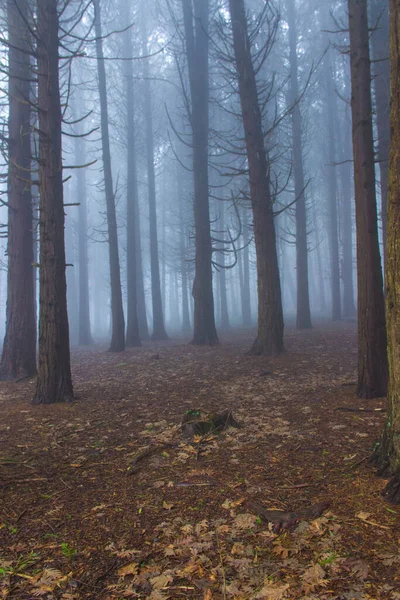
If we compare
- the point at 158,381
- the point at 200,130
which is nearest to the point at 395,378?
the point at 158,381

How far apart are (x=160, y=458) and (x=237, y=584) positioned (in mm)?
1965

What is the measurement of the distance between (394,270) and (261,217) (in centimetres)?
657

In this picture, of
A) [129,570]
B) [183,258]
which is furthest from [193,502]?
[183,258]

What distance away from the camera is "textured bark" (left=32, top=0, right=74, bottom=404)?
20.5ft

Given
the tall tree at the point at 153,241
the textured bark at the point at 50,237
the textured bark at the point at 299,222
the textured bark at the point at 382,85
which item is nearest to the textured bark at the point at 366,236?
the textured bark at the point at 50,237

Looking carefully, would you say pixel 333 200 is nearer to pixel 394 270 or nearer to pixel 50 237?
pixel 50 237

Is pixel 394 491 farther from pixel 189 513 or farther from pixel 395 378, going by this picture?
pixel 189 513

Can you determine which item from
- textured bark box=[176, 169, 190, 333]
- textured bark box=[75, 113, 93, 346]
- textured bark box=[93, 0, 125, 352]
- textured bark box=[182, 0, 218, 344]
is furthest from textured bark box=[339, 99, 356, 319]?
textured bark box=[75, 113, 93, 346]

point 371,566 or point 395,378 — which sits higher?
point 395,378

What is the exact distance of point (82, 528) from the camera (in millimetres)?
2783

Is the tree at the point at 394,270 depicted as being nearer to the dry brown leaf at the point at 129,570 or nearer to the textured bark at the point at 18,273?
the dry brown leaf at the point at 129,570

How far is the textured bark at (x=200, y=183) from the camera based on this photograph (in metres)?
13.0

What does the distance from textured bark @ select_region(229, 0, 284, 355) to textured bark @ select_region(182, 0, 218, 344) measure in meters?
3.58

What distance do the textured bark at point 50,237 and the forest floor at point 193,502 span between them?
53 cm
